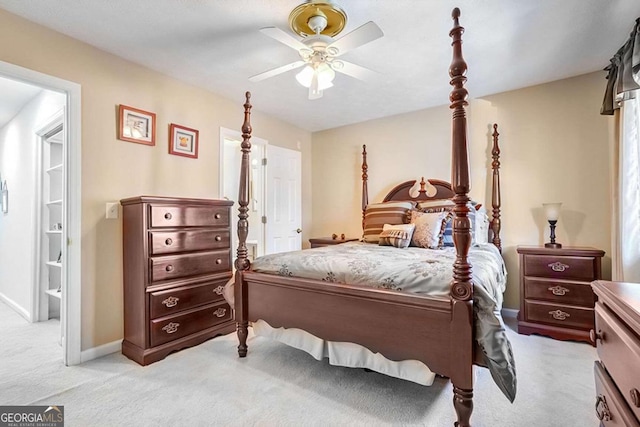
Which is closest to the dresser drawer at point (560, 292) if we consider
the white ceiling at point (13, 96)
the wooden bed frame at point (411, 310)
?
the wooden bed frame at point (411, 310)

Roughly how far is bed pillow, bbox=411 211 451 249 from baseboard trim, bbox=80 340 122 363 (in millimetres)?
2811

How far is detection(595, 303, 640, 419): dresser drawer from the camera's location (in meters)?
0.78

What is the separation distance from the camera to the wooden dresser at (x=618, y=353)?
79cm

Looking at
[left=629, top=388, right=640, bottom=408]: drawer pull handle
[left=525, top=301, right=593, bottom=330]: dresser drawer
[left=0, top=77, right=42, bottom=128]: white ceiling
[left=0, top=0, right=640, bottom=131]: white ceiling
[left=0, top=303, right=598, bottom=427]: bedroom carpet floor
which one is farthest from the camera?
[left=0, top=77, right=42, bottom=128]: white ceiling

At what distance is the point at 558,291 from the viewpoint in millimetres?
2715

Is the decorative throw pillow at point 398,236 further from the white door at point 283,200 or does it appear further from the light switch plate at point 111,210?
the light switch plate at point 111,210

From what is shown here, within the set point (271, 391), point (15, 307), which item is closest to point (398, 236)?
point (271, 391)

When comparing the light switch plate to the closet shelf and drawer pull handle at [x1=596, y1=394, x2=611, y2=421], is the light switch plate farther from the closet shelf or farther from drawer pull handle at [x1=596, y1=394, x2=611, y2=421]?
drawer pull handle at [x1=596, y1=394, x2=611, y2=421]

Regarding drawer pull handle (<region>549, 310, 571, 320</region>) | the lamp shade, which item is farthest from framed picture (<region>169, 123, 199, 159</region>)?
drawer pull handle (<region>549, 310, 571, 320</region>)

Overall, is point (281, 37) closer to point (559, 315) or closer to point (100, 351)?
point (100, 351)

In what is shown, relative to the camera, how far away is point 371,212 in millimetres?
3680

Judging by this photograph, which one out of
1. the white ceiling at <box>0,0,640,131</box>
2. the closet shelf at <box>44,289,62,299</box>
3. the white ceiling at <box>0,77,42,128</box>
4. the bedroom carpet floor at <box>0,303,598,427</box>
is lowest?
the bedroom carpet floor at <box>0,303,598,427</box>

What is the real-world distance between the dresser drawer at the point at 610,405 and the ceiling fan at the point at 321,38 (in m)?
1.87

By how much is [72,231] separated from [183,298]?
38.7 inches
